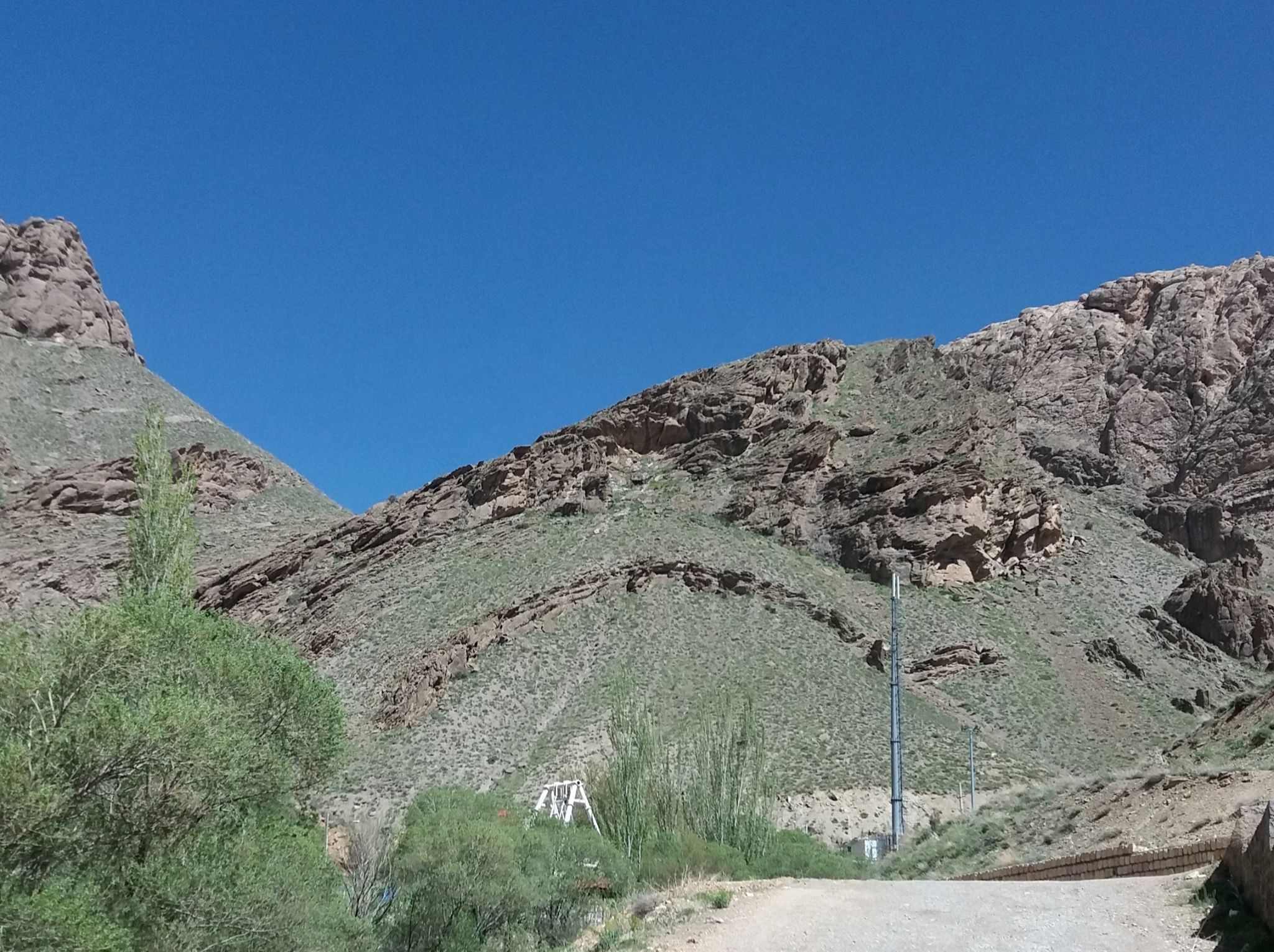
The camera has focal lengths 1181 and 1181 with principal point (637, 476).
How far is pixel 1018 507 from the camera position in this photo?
61.9 m

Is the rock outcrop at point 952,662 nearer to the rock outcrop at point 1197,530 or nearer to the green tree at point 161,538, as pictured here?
the rock outcrop at point 1197,530

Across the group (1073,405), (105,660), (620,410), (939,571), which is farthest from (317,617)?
(1073,405)

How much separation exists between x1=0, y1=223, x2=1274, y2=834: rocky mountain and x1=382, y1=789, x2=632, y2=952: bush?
1292cm

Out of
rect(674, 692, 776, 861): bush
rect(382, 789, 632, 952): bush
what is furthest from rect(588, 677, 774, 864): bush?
rect(382, 789, 632, 952): bush

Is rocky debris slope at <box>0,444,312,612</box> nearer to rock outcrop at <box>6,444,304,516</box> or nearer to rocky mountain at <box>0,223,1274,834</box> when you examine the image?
rock outcrop at <box>6,444,304,516</box>

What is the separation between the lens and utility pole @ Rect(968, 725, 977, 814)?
35.6m

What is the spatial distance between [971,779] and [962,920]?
27027 millimetres

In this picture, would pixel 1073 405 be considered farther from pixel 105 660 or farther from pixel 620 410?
pixel 105 660

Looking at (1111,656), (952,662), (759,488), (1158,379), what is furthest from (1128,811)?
(1158,379)

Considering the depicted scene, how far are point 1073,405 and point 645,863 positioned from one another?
8090 cm

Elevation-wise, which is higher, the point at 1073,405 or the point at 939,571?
the point at 1073,405

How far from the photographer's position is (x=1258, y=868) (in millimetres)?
10023

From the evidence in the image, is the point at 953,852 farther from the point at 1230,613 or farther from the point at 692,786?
the point at 1230,613

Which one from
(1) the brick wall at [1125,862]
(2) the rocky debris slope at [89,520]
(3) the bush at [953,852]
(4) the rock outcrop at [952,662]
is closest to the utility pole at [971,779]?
(4) the rock outcrop at [952,662]
